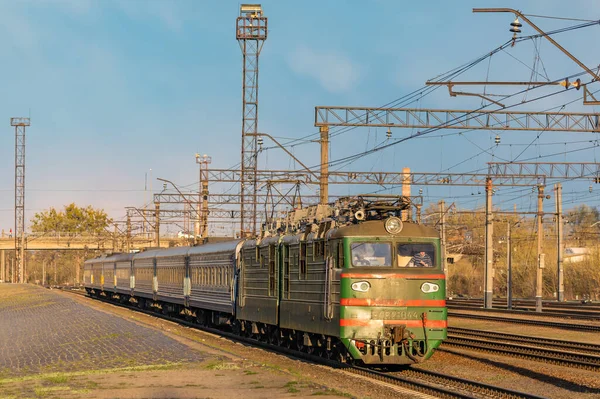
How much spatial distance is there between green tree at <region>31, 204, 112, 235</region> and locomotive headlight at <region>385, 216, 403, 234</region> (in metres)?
125

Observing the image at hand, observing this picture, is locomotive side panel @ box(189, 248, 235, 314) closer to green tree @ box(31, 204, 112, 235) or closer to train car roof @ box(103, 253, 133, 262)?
train car roof @ box(103, 253, 133, 262)

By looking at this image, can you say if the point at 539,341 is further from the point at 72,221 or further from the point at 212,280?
the point at 72,221

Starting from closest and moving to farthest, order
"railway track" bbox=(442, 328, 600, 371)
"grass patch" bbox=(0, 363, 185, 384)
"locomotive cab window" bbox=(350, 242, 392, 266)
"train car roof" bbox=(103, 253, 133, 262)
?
"grass patch" bbox=(0, 363, 185, 384) → "locomotive cab window" bbox=(350, 242, 392, 266) → "railway track" bbox=(442, 328, 600, 371) → "train car roof" bbox=(103, 253, 133, 262)

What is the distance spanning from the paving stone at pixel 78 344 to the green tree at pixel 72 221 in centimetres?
9835

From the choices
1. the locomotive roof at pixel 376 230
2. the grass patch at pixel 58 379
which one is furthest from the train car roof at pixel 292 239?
the grass patch at pixel 58 379

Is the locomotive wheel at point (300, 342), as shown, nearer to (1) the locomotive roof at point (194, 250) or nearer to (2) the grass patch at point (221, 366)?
(2) the grass patch at point (221, 366)

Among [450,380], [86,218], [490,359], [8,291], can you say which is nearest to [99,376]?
[450,380]

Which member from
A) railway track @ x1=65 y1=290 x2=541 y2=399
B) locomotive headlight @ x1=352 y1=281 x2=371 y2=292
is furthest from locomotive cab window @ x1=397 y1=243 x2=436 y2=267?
railway track @ x1=65 y1=290 x2=541 y2=399

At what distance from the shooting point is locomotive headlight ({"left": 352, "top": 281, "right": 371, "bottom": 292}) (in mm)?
19859

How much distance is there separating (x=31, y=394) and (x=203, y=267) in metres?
21.2

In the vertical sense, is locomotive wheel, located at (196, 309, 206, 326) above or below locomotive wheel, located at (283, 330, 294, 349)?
below

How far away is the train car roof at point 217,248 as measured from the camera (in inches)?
1270

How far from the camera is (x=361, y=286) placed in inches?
782

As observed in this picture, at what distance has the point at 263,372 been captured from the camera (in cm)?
1888
